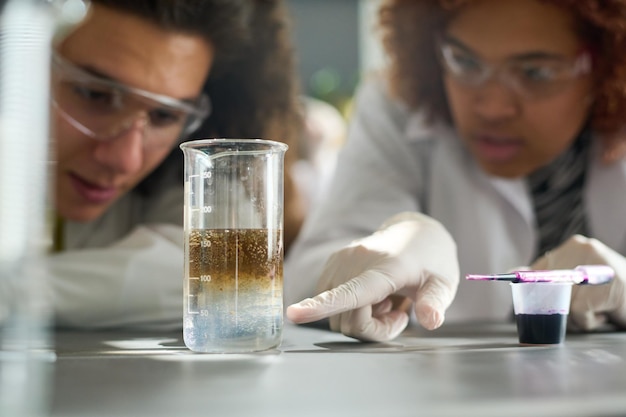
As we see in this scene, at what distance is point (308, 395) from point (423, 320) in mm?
425

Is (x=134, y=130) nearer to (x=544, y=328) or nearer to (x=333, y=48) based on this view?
(x=544, y=328)

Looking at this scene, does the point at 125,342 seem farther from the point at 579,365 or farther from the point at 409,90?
the point at 409,90

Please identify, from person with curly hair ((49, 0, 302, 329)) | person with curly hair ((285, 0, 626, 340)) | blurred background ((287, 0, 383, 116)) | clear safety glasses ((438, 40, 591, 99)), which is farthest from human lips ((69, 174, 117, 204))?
blurred background ((287, 0, 383, 116))

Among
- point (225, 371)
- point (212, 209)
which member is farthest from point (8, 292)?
point (212, 209)

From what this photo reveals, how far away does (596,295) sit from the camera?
52.6 inches

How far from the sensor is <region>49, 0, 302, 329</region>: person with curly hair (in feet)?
5.23

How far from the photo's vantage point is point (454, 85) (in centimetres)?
188

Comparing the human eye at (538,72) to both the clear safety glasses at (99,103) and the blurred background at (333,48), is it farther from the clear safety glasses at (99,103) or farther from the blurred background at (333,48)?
the blurred background at (333,48)

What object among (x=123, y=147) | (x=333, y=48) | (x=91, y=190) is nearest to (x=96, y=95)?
(x=123, y=147)

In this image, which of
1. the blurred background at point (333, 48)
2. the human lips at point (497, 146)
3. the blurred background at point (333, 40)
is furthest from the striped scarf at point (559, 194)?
the blurred background at point (333, 40)

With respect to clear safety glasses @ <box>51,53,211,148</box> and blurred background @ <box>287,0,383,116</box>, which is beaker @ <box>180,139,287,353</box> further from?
blurred background @ <box>287,0,383,116</box>

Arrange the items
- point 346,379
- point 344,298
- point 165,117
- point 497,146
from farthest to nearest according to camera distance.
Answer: point 497,146, point 165,117, point 344,298, point 346,379

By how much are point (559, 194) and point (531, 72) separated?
394 mm

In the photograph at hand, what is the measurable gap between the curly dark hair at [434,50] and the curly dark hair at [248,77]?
309 mm
